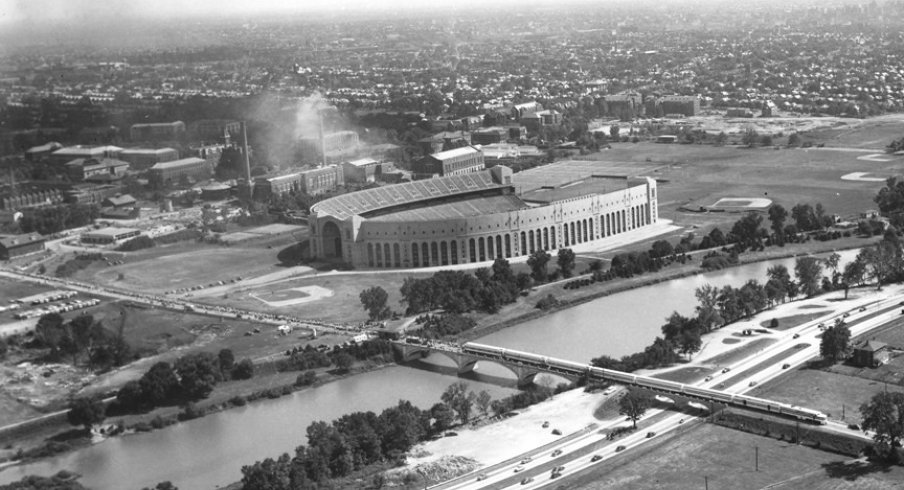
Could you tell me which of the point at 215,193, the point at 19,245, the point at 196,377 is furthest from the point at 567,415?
the point at 215,193

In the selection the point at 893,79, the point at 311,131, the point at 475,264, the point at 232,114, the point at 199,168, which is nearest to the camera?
the point at 475,264

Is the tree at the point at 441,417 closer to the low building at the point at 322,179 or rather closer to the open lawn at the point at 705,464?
the open lawn at the point at 705,464

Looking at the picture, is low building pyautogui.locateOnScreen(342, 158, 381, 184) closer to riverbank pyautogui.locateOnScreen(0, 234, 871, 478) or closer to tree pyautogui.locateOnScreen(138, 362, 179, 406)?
riverbank pyautogui.locateOnScreen(0, 234, 871, 478)

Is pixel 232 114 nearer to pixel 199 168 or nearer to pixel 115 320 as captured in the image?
pixel 199 168

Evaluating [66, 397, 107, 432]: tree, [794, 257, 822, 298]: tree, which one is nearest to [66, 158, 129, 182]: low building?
[66, 397, 107, 432]: tree

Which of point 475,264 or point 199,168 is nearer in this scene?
point 475,264

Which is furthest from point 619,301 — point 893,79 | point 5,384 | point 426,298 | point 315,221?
point 893,79
